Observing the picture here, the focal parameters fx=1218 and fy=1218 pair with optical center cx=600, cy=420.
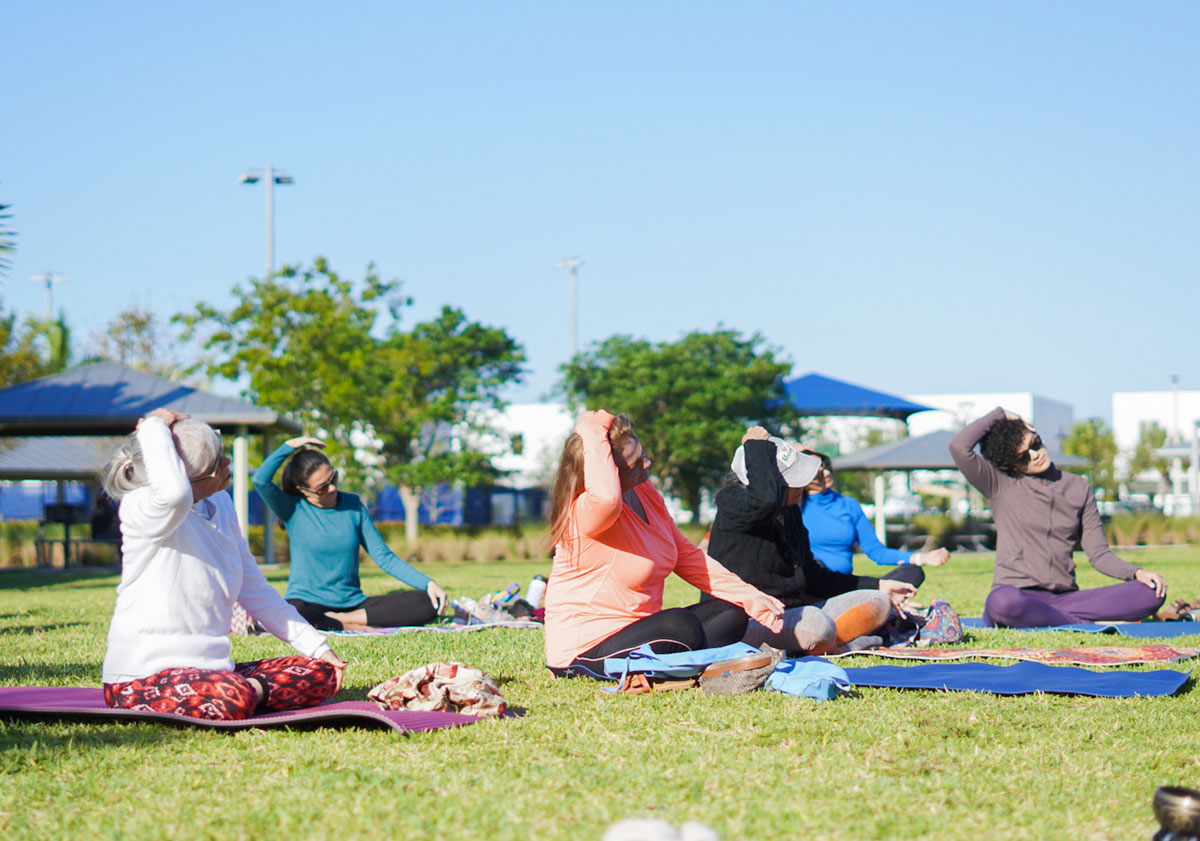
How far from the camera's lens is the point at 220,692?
4145mm

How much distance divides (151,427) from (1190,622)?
24.0 ft

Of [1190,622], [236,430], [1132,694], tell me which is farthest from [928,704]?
[236,430]

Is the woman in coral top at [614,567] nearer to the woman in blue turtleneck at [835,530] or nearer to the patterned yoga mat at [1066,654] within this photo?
the patterned yoga mat at [1066,654]

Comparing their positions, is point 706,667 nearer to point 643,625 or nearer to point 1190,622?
point 643,625

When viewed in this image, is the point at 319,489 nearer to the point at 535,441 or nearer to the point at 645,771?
the point at 645,771

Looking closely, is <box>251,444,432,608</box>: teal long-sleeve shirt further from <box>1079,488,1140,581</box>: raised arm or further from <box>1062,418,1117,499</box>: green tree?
<box>1062,418,1117,499</box>: green tree

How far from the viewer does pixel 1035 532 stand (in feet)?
27.4

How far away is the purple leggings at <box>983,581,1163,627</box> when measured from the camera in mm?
8125

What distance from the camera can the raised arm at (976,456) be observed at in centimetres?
816

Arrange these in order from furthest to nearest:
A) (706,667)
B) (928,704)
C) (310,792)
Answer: (706,667) < (928,704) < (310,792)

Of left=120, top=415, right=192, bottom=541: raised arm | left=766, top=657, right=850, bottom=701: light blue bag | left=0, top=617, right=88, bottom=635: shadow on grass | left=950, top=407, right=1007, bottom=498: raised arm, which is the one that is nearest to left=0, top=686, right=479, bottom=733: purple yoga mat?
left=120, top=415, right=192, bottom=541: raised arm

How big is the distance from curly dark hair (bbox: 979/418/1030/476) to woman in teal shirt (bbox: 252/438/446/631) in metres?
3.99

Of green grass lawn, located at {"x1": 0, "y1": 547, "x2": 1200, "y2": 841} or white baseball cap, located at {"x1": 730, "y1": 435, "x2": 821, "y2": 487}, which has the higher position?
white baseball cap, located at {"x1": 730, "y1": 435, "x2": 821, "y2": 487}

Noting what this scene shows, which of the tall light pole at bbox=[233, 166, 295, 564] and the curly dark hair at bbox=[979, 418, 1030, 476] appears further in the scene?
the tall light pole at bbox=[233, 166, 295, 564]
